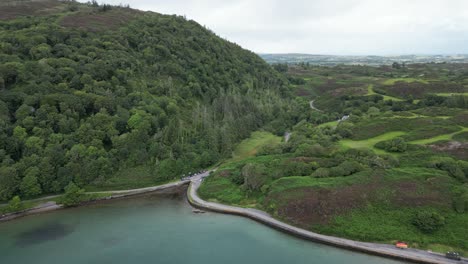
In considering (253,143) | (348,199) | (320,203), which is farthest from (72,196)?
(348,199)

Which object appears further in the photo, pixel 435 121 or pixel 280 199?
pixel 435 121

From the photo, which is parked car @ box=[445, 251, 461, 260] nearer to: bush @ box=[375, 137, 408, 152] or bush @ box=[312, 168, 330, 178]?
bush @ box=[312, 168, 330, 178]

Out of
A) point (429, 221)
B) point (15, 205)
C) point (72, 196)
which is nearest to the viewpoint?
point (429, 221)

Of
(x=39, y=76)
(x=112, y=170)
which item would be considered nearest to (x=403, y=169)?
(x=112, y=170)

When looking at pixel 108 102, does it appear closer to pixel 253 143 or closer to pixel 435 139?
pixel 253 143

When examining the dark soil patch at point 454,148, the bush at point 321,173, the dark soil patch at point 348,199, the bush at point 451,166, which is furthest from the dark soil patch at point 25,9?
the dark soil patch at point 454,148

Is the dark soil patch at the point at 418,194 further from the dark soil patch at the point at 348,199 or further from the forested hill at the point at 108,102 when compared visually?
the forested hill at the point at 108,102

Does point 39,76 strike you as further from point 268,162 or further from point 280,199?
point 280,199
